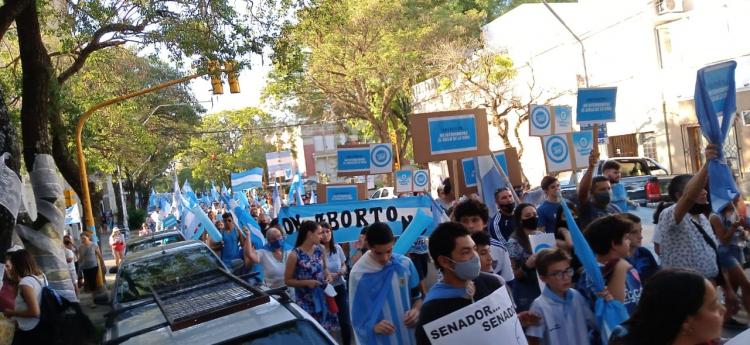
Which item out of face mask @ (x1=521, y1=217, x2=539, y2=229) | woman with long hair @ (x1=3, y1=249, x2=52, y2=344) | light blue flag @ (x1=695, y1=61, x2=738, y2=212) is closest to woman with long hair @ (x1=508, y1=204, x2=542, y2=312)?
face mask @ (x1=521, y1=217, x2=539, y2=229)

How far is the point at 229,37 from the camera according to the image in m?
12.9

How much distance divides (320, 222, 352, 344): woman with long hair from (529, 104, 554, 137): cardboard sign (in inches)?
155

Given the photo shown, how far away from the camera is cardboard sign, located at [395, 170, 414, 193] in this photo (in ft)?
55.1

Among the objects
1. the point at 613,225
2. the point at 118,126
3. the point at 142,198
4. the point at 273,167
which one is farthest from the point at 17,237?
the point at 142,198

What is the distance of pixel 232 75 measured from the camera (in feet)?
43.8

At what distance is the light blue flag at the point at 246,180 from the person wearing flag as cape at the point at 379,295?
494 inches

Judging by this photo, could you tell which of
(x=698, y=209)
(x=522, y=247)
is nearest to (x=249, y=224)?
(x=522, y=247)

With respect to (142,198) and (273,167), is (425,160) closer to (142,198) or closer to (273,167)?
(273,167)

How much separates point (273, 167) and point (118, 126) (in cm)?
642

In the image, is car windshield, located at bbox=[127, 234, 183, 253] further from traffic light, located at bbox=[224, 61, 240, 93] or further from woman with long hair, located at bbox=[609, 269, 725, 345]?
woman with long hair, located at bbox=[609, 269, 725, 345]

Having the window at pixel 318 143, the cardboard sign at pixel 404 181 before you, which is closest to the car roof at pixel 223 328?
the cardboard sign at pixel 404 181

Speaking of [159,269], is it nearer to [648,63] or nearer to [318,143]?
[648,63]

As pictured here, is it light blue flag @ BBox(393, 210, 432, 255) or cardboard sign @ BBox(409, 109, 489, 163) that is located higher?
cardboard sign @ BBox(409, 109, 489, 163)

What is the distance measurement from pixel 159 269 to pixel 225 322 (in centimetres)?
371
